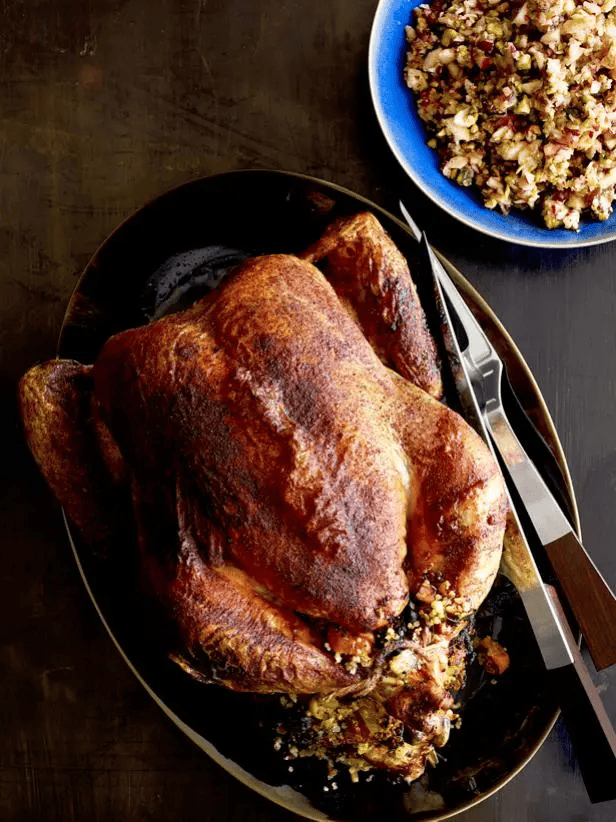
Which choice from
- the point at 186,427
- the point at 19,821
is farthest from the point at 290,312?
the point at 19,821

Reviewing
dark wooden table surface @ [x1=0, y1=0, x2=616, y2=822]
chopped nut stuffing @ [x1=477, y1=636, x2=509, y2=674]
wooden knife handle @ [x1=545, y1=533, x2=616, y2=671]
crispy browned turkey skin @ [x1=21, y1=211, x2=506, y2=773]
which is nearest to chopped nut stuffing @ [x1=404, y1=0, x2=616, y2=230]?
dark wooden table surface @ [x1=0, y1=0, x2=616, y2=822]

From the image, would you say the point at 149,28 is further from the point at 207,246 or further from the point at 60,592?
the point at 60,592

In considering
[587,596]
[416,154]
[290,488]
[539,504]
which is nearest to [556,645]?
[587,596]

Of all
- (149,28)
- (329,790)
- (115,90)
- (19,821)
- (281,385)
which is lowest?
(19,821)

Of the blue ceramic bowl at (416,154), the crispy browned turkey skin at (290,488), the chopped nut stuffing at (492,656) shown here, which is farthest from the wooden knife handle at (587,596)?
the blue ceramic bowl at (416,154)

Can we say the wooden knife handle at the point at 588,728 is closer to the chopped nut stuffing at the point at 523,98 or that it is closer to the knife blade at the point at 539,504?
the knife blade at the point at 539,504
